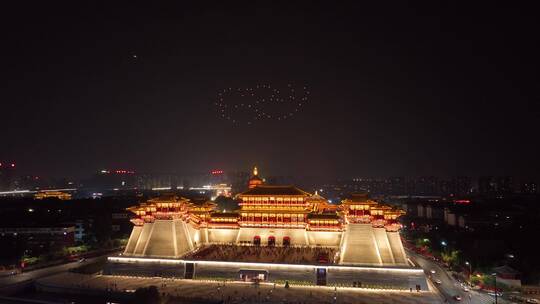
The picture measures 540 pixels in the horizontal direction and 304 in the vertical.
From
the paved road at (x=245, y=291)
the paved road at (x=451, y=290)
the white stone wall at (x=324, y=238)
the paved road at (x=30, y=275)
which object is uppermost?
the white stone wall at (x=324, y=238)

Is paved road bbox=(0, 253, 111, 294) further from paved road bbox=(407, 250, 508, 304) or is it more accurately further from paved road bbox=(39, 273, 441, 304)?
paved road bbox=(407, 250, 508, 304)

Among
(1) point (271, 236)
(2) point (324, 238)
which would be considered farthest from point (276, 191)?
(2) point (324, 238)

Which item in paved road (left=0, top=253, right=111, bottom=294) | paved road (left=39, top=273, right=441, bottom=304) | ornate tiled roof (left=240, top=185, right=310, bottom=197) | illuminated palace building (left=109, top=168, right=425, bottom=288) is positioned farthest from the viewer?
ornate tiled roof (left=240, top=185, right=310, bottom=197)

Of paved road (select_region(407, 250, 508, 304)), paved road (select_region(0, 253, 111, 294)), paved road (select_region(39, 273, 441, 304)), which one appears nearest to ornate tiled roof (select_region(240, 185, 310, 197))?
paved road (select_region(39, 273, 441, 304))

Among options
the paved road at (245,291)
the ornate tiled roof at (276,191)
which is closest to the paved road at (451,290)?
the paved road at (245,291)

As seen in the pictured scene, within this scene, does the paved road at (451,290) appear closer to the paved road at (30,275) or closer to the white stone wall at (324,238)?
the white stone wall at (324,238)

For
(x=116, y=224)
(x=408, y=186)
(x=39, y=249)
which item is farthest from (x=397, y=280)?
(x=408, y=186)
